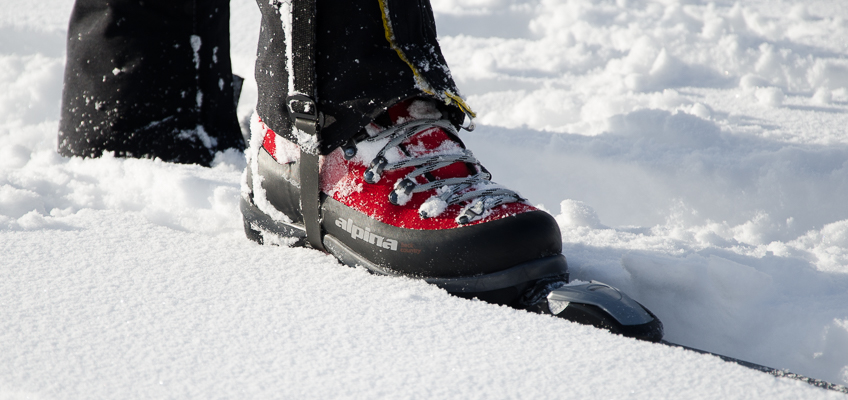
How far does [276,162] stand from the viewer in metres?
1.08

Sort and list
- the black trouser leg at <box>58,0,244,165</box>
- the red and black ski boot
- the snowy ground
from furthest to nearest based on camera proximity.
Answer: the black trouser leg at <box>58,0,244,165</box> < the red and black ski boot < the snowy ground

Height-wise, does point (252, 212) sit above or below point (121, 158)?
above

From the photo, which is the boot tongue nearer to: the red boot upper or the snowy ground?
the red boot upper

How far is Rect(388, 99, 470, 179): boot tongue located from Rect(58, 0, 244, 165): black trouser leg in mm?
916

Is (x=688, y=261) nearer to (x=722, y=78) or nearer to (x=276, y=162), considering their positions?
(x=276, y=162)

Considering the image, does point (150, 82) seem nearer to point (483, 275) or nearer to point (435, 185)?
point (435, 185)

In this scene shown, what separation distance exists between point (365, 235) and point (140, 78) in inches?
38.5

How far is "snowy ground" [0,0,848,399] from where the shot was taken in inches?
26.0

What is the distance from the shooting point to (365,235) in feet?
3.21

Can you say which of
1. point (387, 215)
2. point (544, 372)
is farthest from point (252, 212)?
point (544, 372)

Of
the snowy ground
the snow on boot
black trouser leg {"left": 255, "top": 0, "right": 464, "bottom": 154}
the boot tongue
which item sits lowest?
the snowy ground

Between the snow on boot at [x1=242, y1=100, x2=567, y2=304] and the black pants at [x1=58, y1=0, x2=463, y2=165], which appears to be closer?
the snow on boot at [x1=242, y1=100, x2=567, y2=304]

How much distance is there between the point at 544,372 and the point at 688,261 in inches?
22.4

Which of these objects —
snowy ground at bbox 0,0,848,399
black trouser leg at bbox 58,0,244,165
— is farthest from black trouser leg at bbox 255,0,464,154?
black trouser leg at bbox 58,0,244,165
